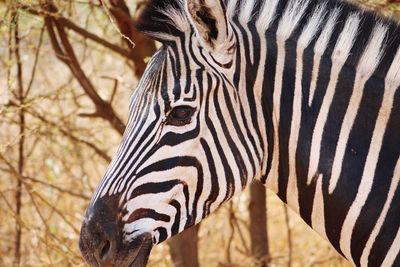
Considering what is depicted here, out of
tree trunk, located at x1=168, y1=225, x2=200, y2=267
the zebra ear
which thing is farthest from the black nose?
tree trunk, located at x1=168, y1=225, x2=200, y2=267

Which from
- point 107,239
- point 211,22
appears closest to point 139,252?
point 107,239

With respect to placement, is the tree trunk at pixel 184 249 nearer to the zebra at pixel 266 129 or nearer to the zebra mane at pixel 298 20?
A: the zebra at pixel 266 129

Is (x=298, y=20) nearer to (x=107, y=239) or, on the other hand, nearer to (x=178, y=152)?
(x=178, y=152)

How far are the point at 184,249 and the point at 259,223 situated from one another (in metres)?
0.88

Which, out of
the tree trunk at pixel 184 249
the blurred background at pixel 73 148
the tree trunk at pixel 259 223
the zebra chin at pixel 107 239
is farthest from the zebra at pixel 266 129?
the tree trunk at pixel 259 223

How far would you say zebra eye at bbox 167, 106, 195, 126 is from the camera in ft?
11.1

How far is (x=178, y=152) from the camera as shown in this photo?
133 inches

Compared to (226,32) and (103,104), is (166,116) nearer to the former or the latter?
(226,32)

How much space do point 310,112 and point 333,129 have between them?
0.41 ft

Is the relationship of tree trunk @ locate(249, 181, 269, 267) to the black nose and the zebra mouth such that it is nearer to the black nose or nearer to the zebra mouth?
the zebra mouth

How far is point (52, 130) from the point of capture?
6820 mm

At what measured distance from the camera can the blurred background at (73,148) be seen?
5758 mm

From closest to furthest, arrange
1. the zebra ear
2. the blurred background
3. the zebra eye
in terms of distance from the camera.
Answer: the zebra ear, the zebra eye, the blurred background

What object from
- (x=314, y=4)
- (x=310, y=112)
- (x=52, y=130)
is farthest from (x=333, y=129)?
(x=52, y=130)
